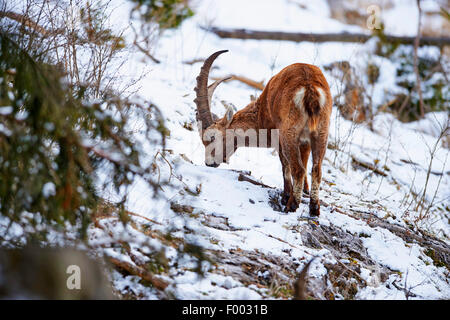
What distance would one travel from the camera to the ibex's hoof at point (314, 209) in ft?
16.2

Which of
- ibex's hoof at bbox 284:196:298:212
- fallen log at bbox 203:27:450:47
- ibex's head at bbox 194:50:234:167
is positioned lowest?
ibex's hoof at bbox 284:196:298:212

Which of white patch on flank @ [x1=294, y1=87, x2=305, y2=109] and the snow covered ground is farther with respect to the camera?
white patch on flank @ [x1=294, y1=87, x2=305, y2=109]

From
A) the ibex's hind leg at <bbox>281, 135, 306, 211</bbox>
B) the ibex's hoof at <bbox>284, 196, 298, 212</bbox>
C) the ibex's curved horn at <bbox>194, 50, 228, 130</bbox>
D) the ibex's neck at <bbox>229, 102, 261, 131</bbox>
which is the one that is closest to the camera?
the ibex's hind leg at <bbox>281, 135, 306, 211</bbox>

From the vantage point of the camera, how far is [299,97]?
15.7 ft

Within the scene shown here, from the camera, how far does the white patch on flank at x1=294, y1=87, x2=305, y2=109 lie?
15.6 ft

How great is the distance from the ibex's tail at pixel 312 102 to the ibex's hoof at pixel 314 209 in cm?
86

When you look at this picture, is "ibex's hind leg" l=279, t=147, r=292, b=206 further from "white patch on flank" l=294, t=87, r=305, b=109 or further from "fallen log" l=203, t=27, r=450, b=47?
"fallen log" l=203, t=27, r=450, b=47

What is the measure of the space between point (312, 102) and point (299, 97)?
173 millimetres

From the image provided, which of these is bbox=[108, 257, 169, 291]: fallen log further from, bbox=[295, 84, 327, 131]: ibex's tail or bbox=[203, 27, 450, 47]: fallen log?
bbox=[203, 27, 450, 47]: fallen log

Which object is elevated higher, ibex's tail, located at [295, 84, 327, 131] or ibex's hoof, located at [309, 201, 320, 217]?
ibex's tail, located at [295, 84, 327, 131]

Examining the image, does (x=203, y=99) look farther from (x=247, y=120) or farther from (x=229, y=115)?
(x=247, y=120)

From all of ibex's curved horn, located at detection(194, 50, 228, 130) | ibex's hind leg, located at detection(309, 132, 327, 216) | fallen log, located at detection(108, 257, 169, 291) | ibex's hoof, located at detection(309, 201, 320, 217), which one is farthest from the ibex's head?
fallen log, located at detection(108, 257, 169, 291)

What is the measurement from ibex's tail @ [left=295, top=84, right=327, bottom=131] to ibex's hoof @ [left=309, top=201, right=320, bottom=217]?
0.86 meters

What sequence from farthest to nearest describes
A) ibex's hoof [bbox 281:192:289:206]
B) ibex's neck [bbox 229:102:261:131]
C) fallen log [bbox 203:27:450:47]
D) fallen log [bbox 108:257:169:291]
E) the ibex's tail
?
fallen log [bbox 203:27:450:47]
ibex's neck [bbox 229:102:261:131]
ibex's hoof [bbox 281:192:289:206]
the ibex's tail
fallen log [bbox 108:257:169:291]
